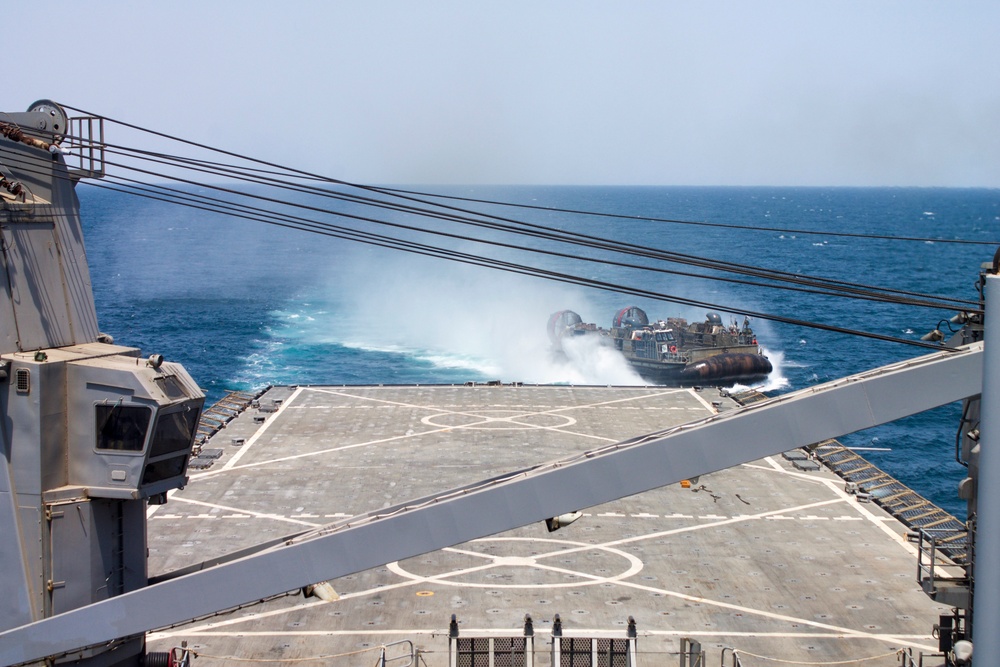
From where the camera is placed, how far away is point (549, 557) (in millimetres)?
26203

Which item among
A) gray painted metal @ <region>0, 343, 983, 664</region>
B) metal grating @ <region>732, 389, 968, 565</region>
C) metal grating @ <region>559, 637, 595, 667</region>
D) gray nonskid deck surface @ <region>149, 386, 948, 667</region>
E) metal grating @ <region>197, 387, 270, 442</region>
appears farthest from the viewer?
metal grating @ <region>197, 387, 270, 442</region>

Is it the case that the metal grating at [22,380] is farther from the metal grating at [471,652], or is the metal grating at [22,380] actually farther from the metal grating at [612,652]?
the metal grating at [612,652]

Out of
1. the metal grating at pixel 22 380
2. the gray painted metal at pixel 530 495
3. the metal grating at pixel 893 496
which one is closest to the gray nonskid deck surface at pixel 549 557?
the metal grating at pixel 893 496

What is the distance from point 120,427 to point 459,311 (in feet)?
265

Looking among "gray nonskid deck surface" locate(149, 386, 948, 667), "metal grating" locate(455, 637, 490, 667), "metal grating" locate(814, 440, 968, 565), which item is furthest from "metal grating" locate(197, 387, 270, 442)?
"metal grating" locate(814, 440, 968, 565)

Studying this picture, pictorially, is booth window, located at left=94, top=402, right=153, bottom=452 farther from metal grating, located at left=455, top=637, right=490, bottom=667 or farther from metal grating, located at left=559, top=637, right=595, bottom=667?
metal grating, located at left=559, top=637, right=595, bottom=667

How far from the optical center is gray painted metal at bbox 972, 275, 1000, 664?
39.3 ft

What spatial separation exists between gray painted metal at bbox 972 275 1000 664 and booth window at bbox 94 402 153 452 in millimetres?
11922

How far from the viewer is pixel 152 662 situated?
17.5 metres

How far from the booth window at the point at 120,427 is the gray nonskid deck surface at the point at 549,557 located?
6.68 meters

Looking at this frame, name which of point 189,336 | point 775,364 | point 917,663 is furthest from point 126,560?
point 189,336

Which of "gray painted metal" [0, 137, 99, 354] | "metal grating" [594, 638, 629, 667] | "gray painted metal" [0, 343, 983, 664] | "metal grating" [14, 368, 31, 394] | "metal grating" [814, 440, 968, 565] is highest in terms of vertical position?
"gray painted metal" [0, 137, 99, 354]

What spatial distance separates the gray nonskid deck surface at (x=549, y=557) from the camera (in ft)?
69.9

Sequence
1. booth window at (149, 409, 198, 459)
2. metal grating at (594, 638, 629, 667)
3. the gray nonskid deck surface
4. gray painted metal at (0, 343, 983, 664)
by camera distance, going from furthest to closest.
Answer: the gray nonskid deck surface, metal grating at (594, 638, 629, 667), booth window at (149, 409, 198, 459), gray painted metal at (0, 343, 983, 664)
